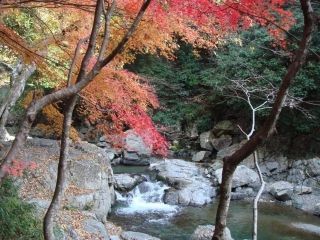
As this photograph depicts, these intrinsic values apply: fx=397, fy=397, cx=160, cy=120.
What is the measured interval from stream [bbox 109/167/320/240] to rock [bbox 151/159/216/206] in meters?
0.33

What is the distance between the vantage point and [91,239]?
837 cm

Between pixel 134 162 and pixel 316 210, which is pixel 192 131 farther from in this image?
pixel 316 210

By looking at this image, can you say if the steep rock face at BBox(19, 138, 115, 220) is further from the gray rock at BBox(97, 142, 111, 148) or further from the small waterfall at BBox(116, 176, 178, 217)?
the gray rock at BBox(97, 142, 111, 148)

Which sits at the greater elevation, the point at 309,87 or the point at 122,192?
the point at 309,87

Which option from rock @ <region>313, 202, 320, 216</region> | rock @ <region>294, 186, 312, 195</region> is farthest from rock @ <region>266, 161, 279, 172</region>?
rock @ <region>313, 202, 320, 216</region>

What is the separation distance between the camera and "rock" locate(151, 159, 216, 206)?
13.7 m

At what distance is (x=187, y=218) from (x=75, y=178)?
3726 mm

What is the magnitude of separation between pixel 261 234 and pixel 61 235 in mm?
6153

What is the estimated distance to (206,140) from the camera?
19844 mm

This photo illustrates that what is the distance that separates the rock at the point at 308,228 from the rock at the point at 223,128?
25.8 feet

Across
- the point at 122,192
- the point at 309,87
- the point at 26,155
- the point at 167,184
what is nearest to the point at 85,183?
the point at 26,155

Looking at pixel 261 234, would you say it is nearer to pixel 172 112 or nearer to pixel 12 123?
pixel 172 112

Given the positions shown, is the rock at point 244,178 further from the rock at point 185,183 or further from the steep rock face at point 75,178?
the steep rock face at point 75,178

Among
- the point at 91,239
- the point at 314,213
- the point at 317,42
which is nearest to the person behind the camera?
the point at 91,239
